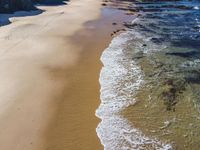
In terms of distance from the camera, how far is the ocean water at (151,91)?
1245 cm

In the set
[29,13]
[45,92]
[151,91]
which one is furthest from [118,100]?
[29,13]

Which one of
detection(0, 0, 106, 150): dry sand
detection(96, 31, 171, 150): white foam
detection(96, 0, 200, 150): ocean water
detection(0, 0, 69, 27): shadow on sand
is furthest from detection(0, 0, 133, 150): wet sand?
detection(0, 0, 69, 27): shadow on sand

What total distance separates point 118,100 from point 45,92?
3.29 m

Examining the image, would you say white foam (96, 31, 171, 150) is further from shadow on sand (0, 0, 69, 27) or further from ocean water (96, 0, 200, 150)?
shadow on sand (0, 0, 69, 27)

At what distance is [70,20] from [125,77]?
14777 millimetres

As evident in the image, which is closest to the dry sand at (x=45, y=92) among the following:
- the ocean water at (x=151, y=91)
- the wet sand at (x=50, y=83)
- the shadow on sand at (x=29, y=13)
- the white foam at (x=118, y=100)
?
the wet sand at (x=50, y=83)

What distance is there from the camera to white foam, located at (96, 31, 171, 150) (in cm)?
1209

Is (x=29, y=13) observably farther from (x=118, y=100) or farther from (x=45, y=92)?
(x=118, y=100)

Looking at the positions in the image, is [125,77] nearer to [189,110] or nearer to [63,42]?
[189,110]

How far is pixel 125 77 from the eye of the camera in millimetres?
17484

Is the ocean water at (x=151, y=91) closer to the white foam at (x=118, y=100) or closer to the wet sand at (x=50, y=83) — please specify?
the white foam at (x=118, y=100)

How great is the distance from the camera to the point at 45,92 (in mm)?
15773

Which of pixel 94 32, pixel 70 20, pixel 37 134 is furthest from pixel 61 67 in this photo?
pixel 70 20

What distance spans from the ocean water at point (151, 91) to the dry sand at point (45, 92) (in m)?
0.82
